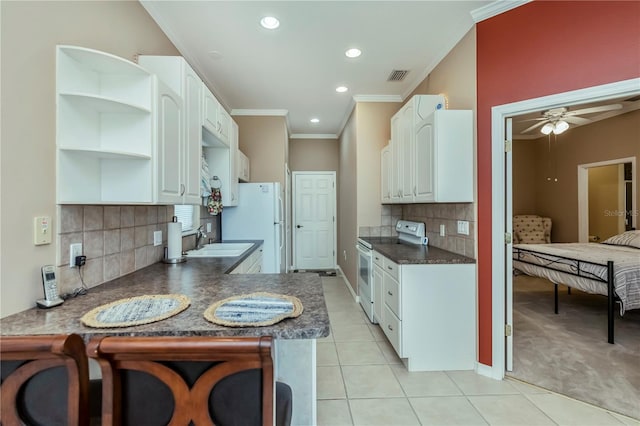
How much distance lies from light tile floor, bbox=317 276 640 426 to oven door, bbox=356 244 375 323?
727 millimetres

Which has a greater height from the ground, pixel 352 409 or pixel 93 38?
pixel 93 38

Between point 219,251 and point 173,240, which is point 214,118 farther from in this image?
point 219,251

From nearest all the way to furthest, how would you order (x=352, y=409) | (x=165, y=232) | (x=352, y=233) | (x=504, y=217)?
(x=352, y=409)
(x=504, y=217)
(x=165, y=232)
(x=352, y=233)

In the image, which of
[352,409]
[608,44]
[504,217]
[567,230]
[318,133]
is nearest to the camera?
[608,44]

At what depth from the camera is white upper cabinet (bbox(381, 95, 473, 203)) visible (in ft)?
7.75

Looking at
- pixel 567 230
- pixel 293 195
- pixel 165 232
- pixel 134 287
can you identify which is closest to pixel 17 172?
pixel 134 287

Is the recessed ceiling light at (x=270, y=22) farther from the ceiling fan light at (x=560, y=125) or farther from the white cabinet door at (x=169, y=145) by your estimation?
the ceiling fan light at (x=560, y=125)

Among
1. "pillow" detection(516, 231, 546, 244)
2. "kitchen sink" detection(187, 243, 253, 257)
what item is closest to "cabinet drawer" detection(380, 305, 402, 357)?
"kitchen sink" detection(187, 243, 253, 257)

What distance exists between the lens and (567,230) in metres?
5.48

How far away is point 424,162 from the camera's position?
259 cm

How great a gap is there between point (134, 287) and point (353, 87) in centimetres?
320

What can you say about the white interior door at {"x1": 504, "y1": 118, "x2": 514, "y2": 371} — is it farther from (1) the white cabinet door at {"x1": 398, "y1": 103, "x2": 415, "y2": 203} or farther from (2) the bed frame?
(2) the bed frame

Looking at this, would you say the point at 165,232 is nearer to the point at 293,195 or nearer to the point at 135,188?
the point at 135,188

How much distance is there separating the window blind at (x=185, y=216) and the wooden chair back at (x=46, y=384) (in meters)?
2.08
